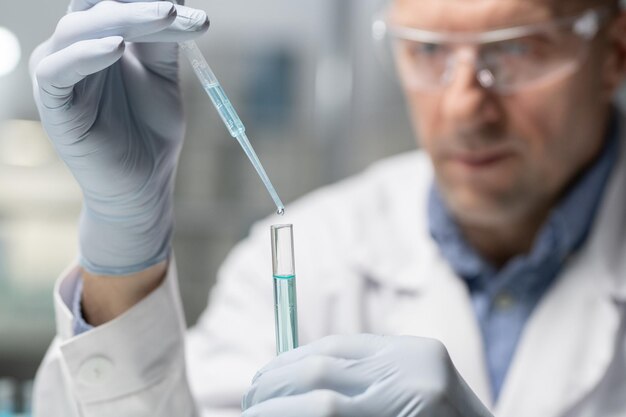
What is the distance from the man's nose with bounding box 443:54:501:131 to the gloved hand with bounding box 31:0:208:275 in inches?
23.3

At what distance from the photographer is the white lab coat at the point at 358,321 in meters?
1.08

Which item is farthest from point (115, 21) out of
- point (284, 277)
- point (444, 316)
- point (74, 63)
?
point (444, 316)

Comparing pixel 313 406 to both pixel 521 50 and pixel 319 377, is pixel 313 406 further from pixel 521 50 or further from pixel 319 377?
pixel 521 50

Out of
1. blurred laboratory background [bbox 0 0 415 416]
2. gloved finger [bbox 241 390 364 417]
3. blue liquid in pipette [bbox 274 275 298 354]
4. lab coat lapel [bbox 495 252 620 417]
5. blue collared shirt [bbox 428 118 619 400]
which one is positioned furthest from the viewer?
blurred laboratory background [bbox 0 0 415 416]

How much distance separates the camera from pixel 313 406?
77 centimetres

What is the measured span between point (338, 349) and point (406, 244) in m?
0.89

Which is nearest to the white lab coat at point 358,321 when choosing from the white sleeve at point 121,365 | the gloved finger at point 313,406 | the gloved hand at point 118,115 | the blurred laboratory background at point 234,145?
the white sleeve at point 121,365

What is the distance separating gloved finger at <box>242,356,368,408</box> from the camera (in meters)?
0.80

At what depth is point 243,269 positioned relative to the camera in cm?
173

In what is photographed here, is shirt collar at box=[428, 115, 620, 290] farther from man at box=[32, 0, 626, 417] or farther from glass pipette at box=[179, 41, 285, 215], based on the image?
glass pipette at box=[179, 41, 285, 215]

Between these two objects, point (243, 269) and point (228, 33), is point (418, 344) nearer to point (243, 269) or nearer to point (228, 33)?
point (243, 269)

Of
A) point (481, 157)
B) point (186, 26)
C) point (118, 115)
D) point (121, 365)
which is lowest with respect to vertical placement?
point (121, 365)

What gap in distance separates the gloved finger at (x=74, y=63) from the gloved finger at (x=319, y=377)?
387 millimetres

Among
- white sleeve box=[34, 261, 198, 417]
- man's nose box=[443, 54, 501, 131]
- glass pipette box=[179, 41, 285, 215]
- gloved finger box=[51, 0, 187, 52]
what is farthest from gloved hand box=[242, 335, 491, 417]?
man's nose box=[443, 54, 501, 131]
